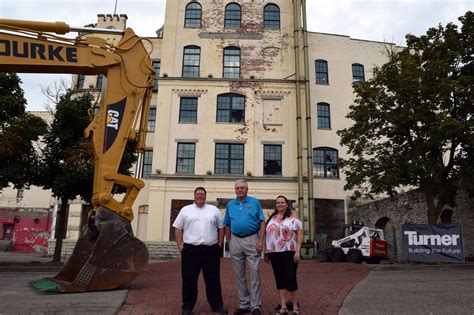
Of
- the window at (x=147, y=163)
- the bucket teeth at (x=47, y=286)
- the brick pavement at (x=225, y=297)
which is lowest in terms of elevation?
the brick pavement at (x=225, y=297)

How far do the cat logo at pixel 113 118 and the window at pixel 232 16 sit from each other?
18697 mm

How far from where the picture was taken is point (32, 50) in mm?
7859

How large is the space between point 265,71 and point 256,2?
15.5 feet

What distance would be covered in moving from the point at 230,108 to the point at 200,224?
18.7 meters

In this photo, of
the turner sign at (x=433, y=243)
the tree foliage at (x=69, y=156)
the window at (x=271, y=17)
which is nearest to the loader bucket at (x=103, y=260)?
the tree foliage at (x=69, y=156)

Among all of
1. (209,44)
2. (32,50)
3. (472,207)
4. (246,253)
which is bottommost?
(246,253)

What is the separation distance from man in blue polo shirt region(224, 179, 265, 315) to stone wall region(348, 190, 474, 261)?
48.3 feet

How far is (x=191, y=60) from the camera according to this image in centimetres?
2503

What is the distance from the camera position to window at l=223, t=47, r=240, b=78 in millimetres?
24828

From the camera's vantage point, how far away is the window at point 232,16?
2561cm

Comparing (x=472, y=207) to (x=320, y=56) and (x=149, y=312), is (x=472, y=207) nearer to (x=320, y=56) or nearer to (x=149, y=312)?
(x=320, y=56)

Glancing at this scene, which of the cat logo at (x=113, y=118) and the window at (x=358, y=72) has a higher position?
the window at (x=358, y=72)

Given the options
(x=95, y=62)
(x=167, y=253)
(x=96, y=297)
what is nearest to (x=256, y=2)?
(x=167, y=253)

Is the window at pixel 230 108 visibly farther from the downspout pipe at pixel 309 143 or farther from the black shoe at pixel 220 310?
the black shoe at pixel 220 310
